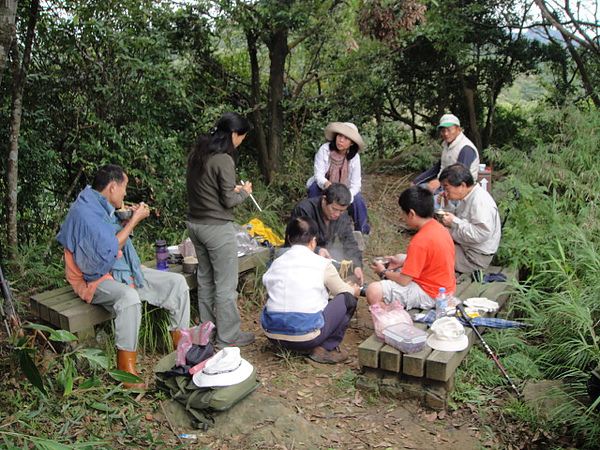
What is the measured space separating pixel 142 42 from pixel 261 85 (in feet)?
9.70

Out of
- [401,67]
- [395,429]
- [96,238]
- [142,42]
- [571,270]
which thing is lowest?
[395,429]

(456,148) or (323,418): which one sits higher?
(456,148)

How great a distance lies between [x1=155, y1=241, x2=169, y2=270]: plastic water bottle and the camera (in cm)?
443

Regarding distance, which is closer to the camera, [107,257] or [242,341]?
[107,257]

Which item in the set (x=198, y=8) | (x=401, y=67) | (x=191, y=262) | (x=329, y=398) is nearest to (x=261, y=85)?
(x=198, y=8)

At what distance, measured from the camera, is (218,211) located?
12.9ft

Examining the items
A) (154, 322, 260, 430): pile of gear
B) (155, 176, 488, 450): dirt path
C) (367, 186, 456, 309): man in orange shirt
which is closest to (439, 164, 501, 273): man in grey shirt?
(367, 186, 456, 309): man in orange shirt

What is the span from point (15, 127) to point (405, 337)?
3.67 meters

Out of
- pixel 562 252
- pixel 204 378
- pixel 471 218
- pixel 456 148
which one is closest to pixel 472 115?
pixel 456 148

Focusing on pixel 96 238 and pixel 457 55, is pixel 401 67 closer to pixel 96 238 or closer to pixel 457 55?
pixel 457 55

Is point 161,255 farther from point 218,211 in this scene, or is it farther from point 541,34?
point 541,34

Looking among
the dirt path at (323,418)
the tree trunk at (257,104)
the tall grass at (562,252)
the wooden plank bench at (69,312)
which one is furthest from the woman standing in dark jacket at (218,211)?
the tree trunk at (257,104)

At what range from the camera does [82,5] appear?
514cm

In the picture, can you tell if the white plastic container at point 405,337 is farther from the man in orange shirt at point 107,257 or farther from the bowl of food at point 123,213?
the bowl of food at point 123,213
